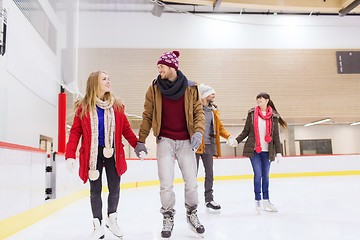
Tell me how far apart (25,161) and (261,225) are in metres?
1.93

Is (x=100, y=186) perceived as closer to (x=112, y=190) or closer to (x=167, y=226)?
(x=112, y=190)

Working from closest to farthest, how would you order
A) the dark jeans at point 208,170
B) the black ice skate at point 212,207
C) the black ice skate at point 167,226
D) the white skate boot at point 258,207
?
the black ice skate at point 167,226
the white skate boot at point 258,207
the black ice skate at point 212,207
the dark jeans at point 208,170

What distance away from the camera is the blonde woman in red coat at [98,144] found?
205cm

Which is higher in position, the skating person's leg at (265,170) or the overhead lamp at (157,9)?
the overhead lamp at (157,9)

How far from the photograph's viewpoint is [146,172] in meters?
7.09

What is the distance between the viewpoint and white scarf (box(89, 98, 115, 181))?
2.04 meters

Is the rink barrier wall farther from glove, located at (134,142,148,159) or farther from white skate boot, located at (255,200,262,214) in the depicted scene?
white skate boot, located at (255,200,262,214)

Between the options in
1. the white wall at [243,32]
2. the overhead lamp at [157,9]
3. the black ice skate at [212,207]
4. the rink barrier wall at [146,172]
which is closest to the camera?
the rink barrier wall at [146,172]

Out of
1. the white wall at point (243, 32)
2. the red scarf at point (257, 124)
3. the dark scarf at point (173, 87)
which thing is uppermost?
the white wall at point (243, 32)

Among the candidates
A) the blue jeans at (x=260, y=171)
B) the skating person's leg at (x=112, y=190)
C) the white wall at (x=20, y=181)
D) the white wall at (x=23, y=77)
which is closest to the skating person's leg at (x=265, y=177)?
the blue jeans at (x=260, y=171)

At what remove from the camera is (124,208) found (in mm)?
3701

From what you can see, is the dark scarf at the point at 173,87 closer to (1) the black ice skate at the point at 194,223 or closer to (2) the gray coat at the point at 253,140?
(1) the black ice skate at the point at 194,223

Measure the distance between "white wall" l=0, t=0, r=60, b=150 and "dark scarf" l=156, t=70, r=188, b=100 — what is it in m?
1.84

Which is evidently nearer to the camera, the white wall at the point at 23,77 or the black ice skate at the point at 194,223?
the black ice skate at the point at 194,223
